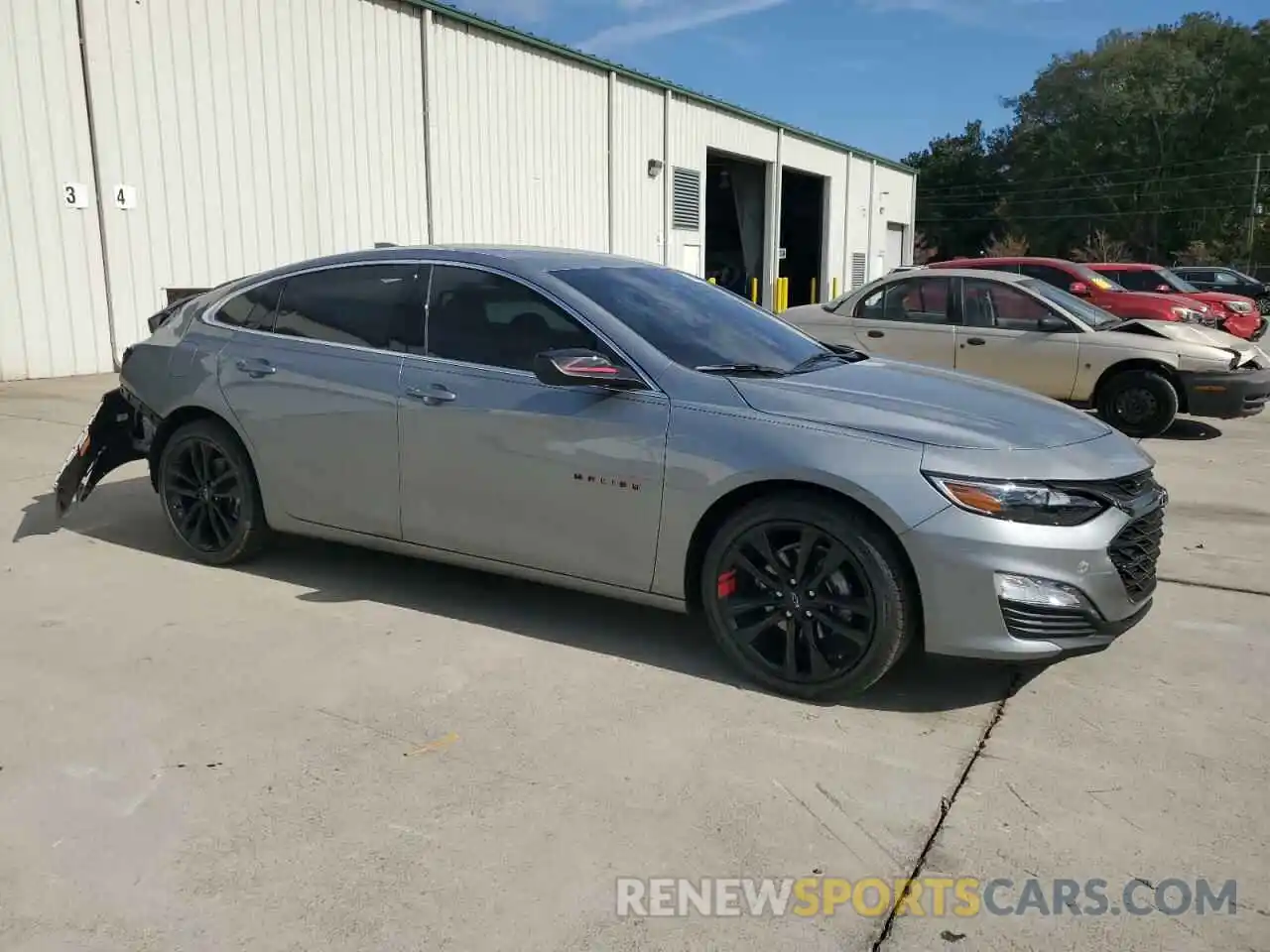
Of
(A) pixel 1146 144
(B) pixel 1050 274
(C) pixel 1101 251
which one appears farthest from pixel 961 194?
(B) pixel 1050 274

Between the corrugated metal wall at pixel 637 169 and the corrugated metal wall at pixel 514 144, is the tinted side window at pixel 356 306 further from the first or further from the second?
the corrugated metal wall at pixel 637 169

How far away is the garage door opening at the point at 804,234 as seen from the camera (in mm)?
31031

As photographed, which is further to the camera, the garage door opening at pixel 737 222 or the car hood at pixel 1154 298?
the garage door opening at pixel 737 222

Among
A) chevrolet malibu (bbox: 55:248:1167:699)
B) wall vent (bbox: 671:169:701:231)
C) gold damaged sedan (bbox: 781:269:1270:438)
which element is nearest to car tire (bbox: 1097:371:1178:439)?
gold damaged sedan (bbox: 781:269:1270:438)

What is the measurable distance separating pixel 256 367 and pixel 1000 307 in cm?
745

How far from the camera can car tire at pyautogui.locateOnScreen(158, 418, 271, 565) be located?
199 inches

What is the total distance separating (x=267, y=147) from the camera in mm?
13719

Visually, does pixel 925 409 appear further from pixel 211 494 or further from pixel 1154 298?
pixel 1154 298

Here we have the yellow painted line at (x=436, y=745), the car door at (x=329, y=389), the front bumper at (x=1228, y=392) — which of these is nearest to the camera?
the yellow painted line at (x=436, y=745)

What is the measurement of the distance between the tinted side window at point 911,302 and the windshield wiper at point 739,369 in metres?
6.59

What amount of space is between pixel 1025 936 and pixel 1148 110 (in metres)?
78.0

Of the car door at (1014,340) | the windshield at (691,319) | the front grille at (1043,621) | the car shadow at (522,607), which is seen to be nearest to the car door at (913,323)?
the car door at (1014,340)

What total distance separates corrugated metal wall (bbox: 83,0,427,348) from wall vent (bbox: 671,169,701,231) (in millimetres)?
8010

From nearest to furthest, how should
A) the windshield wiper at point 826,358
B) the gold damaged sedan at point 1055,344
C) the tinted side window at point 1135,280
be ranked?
the windshield wiper at point 826,358 < the gold damaged sedan at point 1055,344 < the tinted side window at point 1135,280
